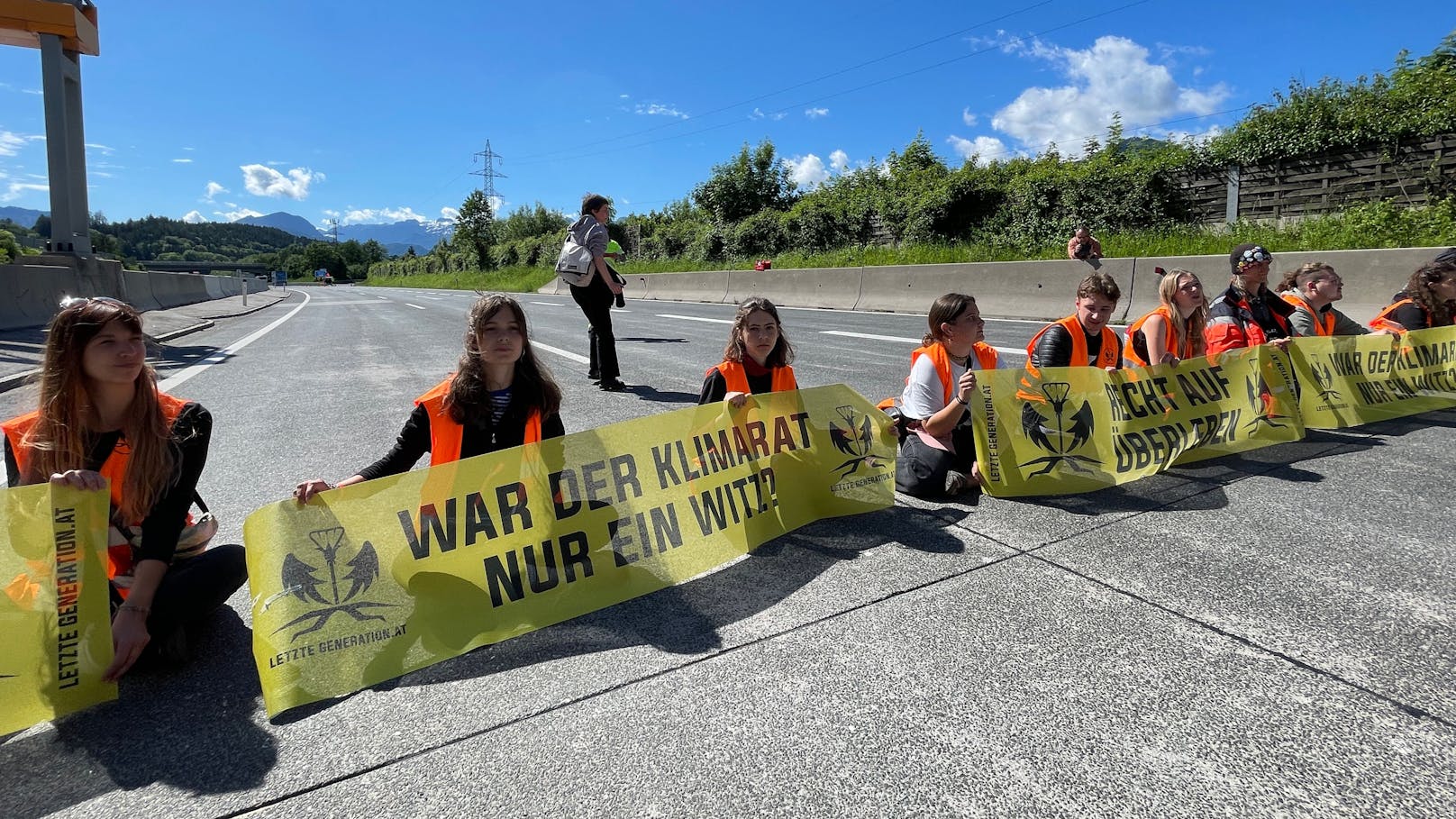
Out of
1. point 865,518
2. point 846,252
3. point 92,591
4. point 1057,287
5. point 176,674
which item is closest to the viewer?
point 92,591

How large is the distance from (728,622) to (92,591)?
195 centimetres

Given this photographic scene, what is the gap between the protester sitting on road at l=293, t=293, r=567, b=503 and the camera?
303 centimetres

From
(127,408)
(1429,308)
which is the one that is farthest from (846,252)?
(127,408)

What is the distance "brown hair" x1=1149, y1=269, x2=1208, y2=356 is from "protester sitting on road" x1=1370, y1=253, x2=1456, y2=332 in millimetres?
2216

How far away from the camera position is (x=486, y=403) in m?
3.13

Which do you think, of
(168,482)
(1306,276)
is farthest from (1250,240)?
(168,482)

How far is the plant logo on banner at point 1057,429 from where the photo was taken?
13.1ft

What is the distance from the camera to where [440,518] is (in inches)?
105

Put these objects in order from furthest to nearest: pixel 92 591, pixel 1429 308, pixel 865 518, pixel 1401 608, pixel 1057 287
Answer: pixel 1057 287 < pixel 1429 308 < pixel 865 518 < pixel 1401 608 < pixel 92 591

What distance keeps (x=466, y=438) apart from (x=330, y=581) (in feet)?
2.65

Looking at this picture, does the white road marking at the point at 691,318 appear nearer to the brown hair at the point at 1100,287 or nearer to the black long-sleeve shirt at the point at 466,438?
the brown hair at the point at 1100,287

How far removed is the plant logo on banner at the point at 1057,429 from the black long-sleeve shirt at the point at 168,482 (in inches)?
143

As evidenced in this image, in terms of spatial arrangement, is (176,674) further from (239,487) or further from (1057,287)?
(1057,287)

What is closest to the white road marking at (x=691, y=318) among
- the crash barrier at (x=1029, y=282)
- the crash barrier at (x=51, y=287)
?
the crash barrier at (x=1029, y=282)
